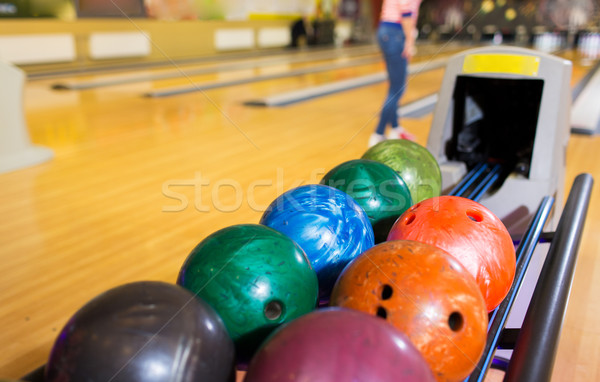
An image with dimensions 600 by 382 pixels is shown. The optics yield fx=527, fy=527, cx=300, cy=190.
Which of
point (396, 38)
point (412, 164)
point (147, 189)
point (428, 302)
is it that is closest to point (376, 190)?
point (412, 164)

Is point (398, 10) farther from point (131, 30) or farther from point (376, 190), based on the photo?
point (131, 30)

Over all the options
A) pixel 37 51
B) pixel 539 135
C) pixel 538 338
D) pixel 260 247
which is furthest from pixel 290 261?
pixel 37 51

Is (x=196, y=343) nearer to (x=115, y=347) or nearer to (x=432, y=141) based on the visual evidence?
(x=115, y=347)

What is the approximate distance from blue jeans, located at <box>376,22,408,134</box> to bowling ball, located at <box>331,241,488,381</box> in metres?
2.23

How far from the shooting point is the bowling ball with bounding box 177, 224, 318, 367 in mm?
975

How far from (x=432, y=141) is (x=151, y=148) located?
1.92m

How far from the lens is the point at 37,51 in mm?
6871

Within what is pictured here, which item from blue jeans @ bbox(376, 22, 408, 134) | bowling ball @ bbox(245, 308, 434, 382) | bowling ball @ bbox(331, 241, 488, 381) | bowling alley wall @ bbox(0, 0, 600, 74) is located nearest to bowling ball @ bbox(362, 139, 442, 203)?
bowling ball @ bbox(331, 241, 488, 381)

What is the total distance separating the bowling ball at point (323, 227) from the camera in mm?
1210

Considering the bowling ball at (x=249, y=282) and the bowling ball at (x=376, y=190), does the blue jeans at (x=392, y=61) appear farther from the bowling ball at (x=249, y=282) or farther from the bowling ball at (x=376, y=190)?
the bowling ball at (x=249, y=282)

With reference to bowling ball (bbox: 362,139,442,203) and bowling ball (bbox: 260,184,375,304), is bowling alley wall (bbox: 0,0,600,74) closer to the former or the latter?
bowling ball (bbox: 362,139,442,203)

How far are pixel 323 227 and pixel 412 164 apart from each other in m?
0.56

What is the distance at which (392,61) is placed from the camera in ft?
10.2

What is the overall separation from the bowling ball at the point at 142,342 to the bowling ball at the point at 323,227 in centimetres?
42
